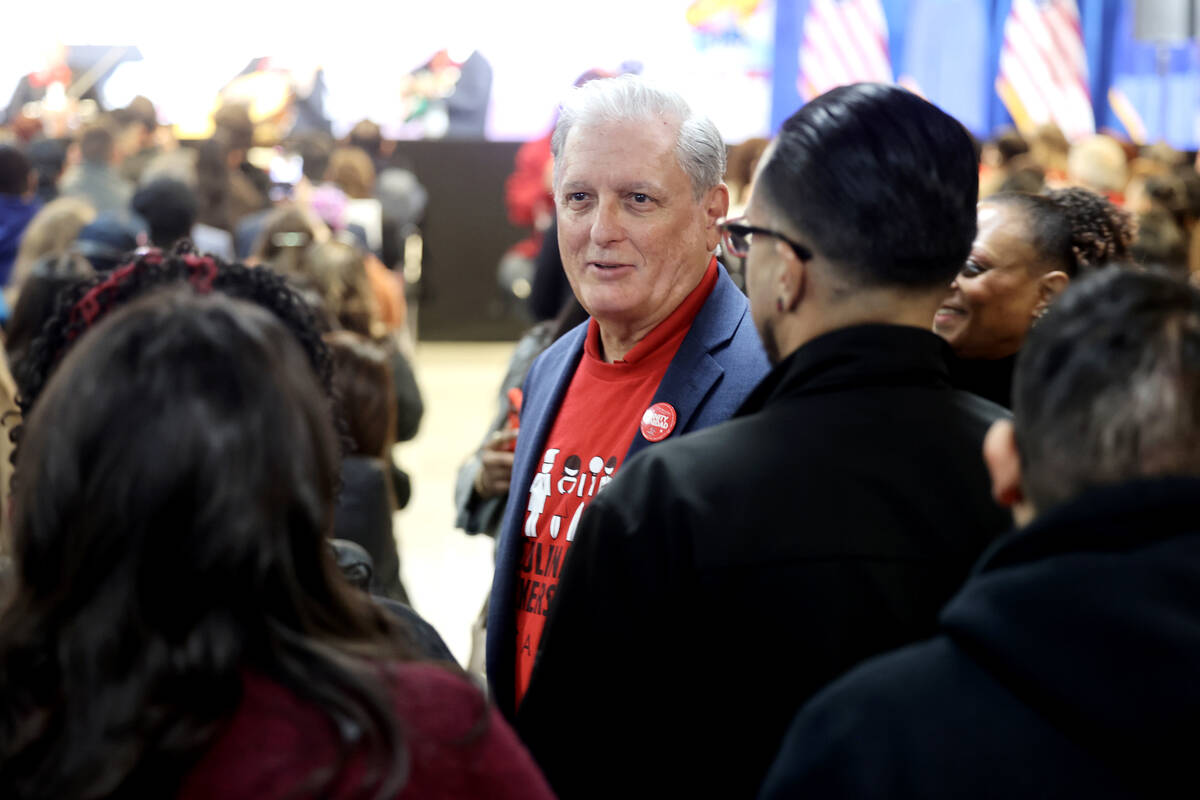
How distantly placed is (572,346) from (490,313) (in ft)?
31.9

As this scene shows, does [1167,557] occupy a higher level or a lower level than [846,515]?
higher

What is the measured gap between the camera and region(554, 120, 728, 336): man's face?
7.63 ft

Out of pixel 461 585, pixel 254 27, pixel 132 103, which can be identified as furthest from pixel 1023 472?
pixel 254 27

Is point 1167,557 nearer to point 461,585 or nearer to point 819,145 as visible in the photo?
point 819,145

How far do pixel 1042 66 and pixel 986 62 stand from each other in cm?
51

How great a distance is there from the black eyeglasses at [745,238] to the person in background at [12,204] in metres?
5.64

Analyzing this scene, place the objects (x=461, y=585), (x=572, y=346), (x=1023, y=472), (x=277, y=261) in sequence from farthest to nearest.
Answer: (x=461, y=585)
(x=277, y=261)
(x=572, y=346)
(x=1023, y=472)

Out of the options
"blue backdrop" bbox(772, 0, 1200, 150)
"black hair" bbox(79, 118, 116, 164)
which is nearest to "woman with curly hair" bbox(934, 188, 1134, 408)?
"black hair" bbox(79, 118, 116, 164)

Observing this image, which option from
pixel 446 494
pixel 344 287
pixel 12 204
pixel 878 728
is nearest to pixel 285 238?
pixel 344 287

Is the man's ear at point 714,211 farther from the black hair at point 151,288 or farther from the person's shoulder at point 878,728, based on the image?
the person's shoulder at point 878,728

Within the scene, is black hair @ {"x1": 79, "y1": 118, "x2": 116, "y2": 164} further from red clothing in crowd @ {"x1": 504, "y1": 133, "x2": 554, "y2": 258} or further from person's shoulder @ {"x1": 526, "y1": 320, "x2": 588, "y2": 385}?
person's shoulder @ {"x1": 526, "y1": 320, "x2": 588, "y2": 385}

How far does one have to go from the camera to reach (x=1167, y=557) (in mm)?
1057

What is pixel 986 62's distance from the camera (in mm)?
12164

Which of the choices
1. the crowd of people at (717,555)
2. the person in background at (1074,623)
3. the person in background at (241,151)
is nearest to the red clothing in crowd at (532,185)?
the person in background at (241,151)
